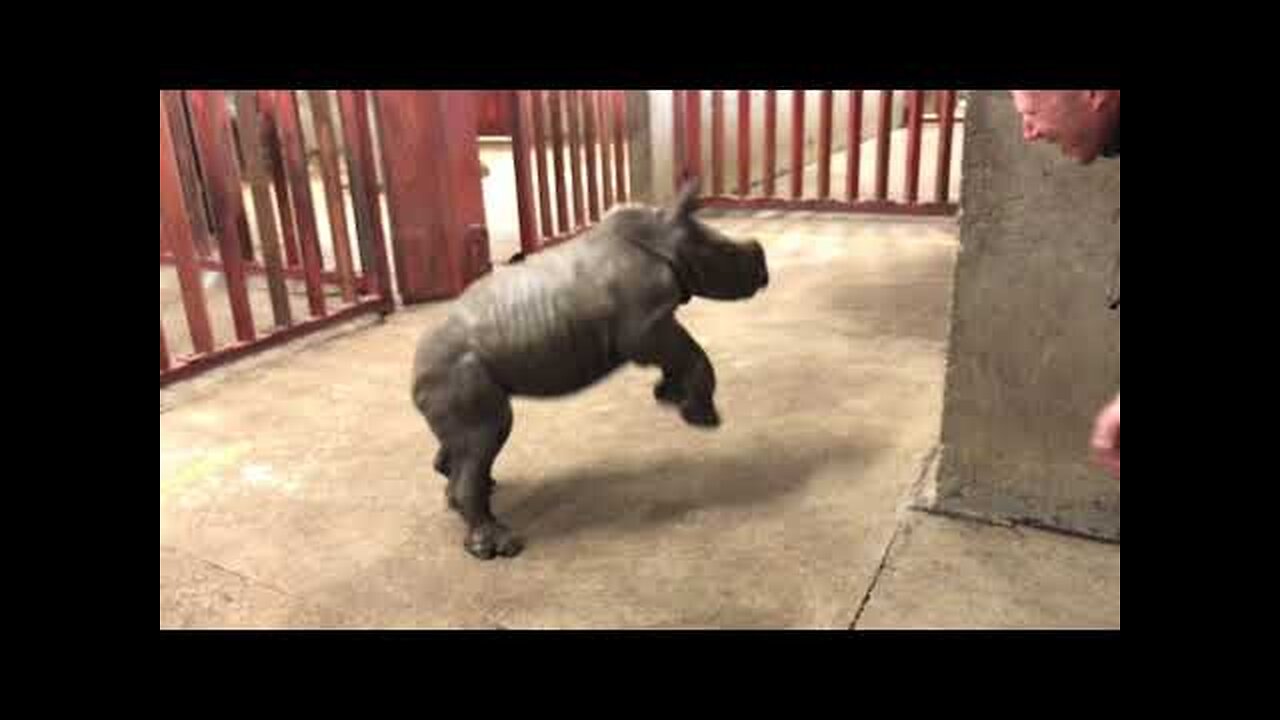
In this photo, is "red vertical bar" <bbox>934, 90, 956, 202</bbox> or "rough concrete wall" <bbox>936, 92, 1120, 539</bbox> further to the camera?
"red vertical bar" <bbox>934, 90, 956, 202</bbox>

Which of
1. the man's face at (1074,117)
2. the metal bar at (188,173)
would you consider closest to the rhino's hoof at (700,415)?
the man's face at (1074,117)

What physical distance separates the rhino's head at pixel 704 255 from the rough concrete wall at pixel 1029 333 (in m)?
0.55

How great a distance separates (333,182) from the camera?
488 cm

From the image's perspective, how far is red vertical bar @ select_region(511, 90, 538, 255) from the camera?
570 cm

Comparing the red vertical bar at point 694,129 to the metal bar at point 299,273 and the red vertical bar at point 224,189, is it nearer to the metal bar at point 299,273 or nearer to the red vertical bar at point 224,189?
the metal bar at point 299,273

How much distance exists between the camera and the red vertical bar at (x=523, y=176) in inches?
224

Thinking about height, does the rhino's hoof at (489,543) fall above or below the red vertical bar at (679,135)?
below

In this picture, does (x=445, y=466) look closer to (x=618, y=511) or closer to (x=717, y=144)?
(x=618, y=511)

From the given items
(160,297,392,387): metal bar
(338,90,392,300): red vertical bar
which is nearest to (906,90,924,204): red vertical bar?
(338,90,392,300): red vertical bar

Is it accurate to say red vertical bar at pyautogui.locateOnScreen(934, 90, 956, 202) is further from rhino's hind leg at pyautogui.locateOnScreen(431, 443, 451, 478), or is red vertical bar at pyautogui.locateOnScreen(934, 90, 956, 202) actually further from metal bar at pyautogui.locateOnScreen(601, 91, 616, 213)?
rhino's hind leg at pyautogui.locateOnScreen(431, 443, 451, 478)

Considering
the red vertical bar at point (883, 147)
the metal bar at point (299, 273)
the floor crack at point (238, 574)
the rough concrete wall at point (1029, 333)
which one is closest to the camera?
the rough concrete wall at point (1029, 333)

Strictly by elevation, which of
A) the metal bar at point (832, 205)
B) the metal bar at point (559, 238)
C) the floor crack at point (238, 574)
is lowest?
the metal bar at point (832, 205)

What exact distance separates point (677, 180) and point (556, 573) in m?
5.56

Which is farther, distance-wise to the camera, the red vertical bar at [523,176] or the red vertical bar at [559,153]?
the red vertical bar at [559,153]
